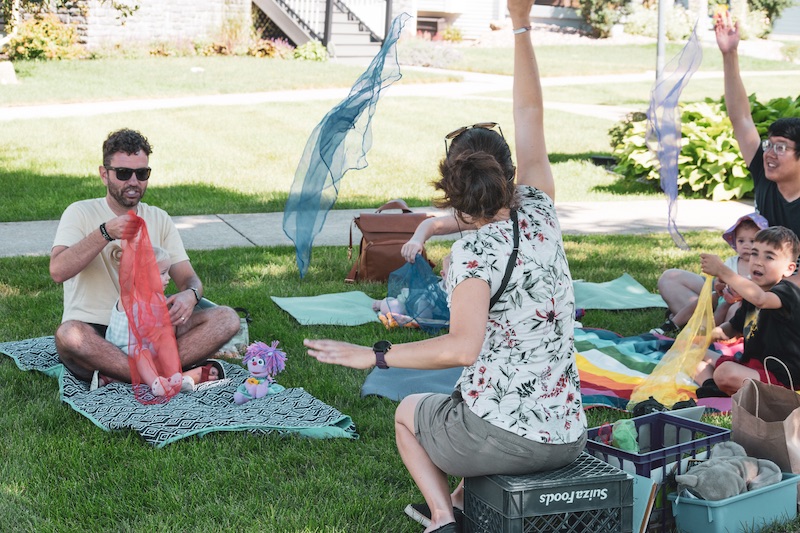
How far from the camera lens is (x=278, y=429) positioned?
4.45 meters

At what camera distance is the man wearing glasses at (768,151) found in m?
5.39

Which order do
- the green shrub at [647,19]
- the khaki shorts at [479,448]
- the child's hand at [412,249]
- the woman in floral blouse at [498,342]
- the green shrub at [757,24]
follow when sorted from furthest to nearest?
the green shrub at [757,24] → the green shrub at [647,19] → the child's hand at [412,249] → the khaki shorts at [479,448] → the woman in floral blouse at [498,342]

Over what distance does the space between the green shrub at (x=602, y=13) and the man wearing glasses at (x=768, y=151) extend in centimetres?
3278

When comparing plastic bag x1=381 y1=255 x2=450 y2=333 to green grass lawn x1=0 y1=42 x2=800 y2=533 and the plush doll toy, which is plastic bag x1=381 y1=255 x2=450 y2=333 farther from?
the plush doll toy

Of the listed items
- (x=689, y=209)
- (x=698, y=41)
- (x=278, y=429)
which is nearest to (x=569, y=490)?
(x=278, y=429)

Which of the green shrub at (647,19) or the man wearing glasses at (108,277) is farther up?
the green shrub at (647,19)

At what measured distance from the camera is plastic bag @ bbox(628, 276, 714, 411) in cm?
513

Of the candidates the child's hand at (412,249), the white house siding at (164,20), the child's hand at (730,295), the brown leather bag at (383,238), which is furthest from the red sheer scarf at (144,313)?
the white house siding at (164,20)

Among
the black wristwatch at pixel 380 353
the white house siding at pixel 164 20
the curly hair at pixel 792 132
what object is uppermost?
the white house siding at pixel 164 20

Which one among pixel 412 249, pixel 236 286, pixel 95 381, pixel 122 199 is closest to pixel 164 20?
pixel 236 286

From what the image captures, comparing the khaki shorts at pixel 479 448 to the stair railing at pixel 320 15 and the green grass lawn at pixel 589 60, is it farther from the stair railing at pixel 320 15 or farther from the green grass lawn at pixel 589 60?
the green grass lawn at pixel 589 60

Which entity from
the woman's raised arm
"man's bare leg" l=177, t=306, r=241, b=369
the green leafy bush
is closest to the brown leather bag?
"man's bare leg" l=177, t=306, r=241, b=369

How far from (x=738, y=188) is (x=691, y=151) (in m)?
0.68

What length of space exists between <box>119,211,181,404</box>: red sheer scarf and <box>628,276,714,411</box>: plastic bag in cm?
246
